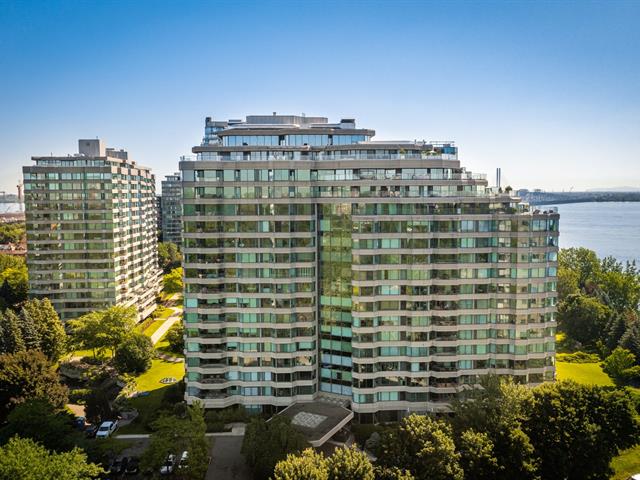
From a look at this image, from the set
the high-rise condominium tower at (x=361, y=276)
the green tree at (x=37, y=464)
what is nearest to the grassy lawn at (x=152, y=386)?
the high-rise condominium tower at (x=361, y=276)

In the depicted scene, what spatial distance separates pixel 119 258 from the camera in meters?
117

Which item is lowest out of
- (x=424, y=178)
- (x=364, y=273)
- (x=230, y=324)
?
(x=230, y=324)

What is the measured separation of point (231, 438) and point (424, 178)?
47.0m

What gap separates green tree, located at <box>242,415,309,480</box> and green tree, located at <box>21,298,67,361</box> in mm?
60963

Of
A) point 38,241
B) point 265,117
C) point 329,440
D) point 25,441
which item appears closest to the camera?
point 25,441

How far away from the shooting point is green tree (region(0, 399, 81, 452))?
54969mm

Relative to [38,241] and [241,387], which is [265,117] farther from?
[38,241]

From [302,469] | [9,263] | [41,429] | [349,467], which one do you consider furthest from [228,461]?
[9,263]

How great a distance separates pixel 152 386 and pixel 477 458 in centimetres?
6102

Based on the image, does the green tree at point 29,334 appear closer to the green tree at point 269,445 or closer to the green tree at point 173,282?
the green tree at point 269,445

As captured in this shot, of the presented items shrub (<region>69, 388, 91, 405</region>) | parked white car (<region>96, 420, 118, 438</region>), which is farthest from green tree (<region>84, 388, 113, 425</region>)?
shrub (<region>69, 388, 91, 405</region>)

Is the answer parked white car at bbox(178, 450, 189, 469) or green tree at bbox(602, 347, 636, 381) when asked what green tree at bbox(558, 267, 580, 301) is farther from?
parked white car at bbox(178, 450, 189, 469)

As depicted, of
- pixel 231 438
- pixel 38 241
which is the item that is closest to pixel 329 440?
pixel 231 438

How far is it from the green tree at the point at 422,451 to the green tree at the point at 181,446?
2136cm
